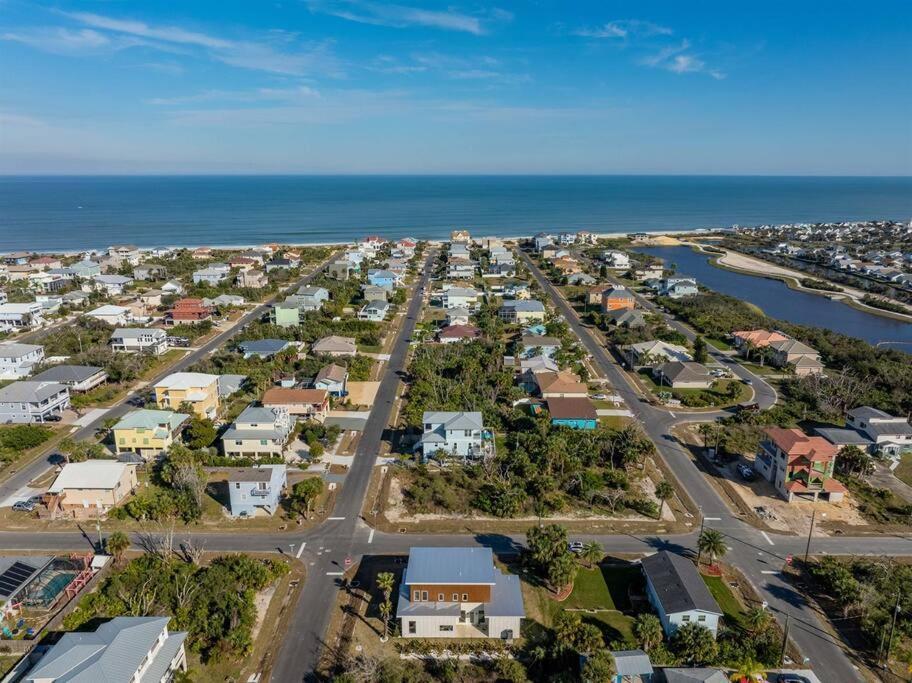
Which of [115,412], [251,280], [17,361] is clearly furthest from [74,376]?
[251,280]

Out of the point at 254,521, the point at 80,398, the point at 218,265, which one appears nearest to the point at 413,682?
the point at 254,521

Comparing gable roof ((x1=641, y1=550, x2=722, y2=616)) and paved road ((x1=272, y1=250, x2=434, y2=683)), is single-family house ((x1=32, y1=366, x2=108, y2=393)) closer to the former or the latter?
paved road ((x1=272, y1=250, x2=434, y2=683))

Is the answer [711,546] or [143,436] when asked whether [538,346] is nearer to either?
[711,546]

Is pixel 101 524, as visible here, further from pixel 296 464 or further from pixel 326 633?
pixel 326 633

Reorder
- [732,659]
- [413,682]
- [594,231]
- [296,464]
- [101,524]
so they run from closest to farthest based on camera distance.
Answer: [413,682]
[732,659]
[101,524]
[296,464]
[594,231]

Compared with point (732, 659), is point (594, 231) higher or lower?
higher

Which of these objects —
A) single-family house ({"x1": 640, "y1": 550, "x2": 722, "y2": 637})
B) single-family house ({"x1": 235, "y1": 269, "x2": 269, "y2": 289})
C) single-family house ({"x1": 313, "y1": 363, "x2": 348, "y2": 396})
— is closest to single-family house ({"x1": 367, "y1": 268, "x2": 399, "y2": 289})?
single-family house ({"x1": 235, "y1": 269, "x2": 269, "y2": 289})

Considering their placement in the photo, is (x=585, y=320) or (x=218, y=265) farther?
(x=218, y=265)

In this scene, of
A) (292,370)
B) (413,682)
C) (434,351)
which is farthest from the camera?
(434,351)
